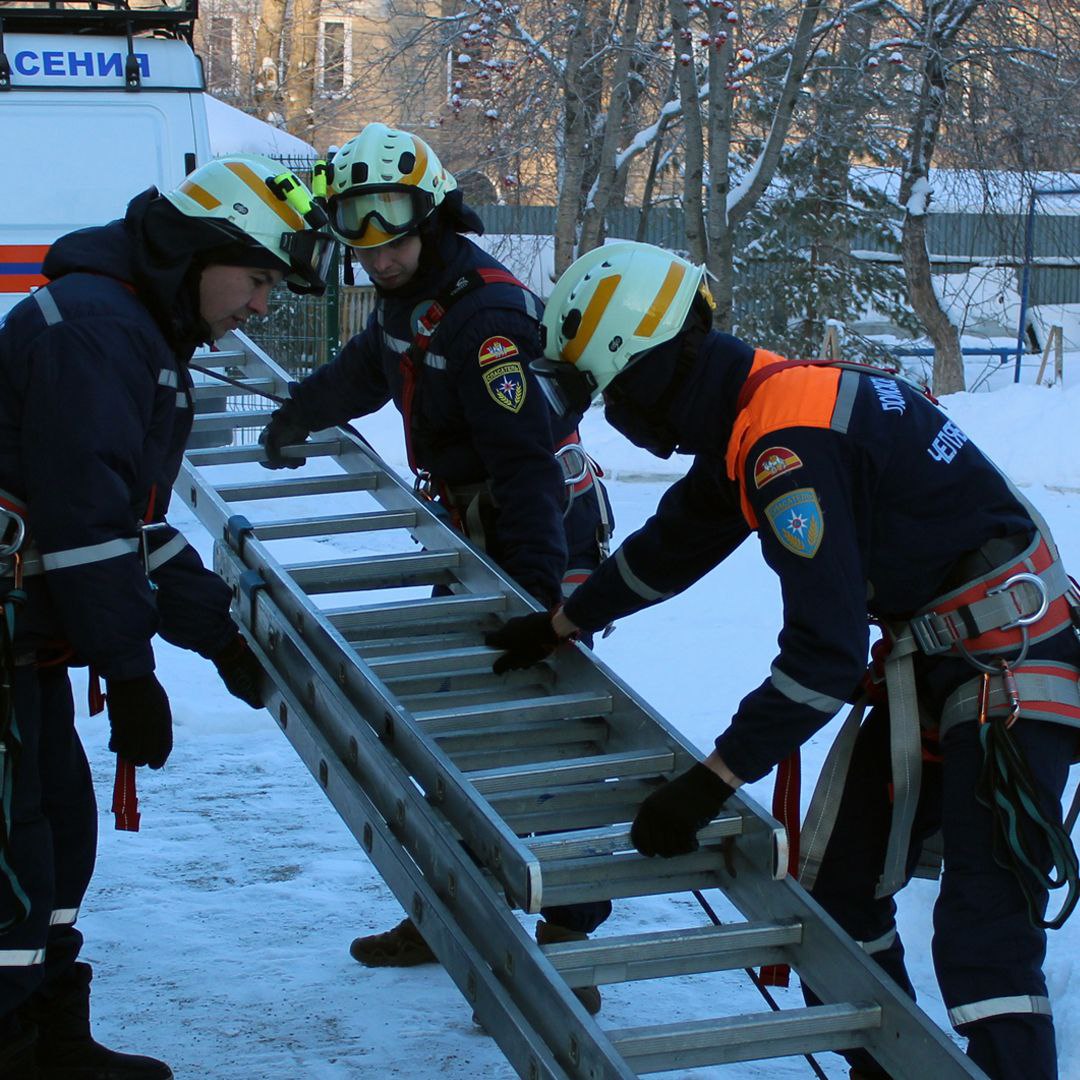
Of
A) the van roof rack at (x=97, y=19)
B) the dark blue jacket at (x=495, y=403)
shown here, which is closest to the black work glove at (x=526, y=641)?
the dark blue jacket at (x=495, y=403)

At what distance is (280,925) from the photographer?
187 inches

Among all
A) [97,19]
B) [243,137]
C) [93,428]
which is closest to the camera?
[93,428]

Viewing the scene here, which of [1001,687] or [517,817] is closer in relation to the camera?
[1001,687]

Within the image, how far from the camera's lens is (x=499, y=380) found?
4070mm

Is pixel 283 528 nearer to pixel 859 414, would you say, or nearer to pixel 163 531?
pixel 163 531

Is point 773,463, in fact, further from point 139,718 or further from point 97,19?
point 97,19

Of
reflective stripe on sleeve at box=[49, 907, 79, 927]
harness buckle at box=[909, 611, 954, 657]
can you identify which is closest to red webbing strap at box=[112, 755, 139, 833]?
reflective stripe on sleeve at box=[49, 907, 79, 927]

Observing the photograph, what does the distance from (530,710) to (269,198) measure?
1.38 metres

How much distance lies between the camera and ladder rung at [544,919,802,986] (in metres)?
2.81

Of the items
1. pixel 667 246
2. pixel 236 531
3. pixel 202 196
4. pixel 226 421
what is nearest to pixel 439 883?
pixel 202 196

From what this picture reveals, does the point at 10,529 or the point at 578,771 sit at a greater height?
the point at 10,529

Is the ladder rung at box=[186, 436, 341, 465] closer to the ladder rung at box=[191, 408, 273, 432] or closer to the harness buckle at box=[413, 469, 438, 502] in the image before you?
the ladder rung at box=[191, 408, 273, 432]

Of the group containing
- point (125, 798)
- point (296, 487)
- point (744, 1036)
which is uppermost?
point (296, 487)

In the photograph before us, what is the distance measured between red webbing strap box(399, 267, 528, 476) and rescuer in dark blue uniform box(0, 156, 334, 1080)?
64 centimetres
